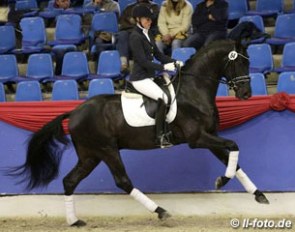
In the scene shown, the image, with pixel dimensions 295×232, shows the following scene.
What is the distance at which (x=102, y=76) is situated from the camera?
952 centimetres

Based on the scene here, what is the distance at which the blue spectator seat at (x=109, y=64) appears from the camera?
9664 mm

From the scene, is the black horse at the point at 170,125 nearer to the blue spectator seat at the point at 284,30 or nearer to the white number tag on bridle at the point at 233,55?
the white number tag on bridle at the point at 233,55

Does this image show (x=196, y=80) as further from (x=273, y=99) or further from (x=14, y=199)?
(x=14, y=199)

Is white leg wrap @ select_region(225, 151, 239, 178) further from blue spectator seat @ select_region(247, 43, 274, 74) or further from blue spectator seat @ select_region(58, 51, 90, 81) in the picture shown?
blue spectator seat @ select_region(58, 51, 90, 81)

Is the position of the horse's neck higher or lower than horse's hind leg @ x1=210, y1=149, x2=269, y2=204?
higher

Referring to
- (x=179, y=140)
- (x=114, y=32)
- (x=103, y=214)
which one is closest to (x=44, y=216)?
(x=103, y=214)

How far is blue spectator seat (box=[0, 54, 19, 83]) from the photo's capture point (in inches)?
402

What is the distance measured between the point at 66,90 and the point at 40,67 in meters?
1.51

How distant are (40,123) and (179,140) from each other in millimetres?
2055

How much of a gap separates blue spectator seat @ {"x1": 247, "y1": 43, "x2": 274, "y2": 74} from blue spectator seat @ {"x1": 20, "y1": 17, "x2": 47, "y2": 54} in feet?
13.3

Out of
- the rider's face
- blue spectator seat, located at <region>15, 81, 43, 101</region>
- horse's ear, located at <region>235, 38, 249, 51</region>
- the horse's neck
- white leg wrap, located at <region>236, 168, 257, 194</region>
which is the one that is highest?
the rider's face

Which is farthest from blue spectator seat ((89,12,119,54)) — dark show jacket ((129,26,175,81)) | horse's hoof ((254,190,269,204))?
horse's hoof ((254,190,269,204))

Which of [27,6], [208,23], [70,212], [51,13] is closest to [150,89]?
[70,212]

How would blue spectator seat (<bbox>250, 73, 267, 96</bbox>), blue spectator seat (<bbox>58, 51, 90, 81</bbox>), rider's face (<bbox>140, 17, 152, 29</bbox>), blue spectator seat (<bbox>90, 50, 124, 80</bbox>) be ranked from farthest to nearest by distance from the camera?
1. blue spectator seat (<bbox>58, 51, 90, 81</bbox>)
2. blue spectator seat (<bbox>90, 50, 124, 80</bbox>)
3. blue spectator seat (<bbox>250, 73, 267, 96</bbox>)
4. rider's face (<bbox>140, 17, 152, 29</bbox>)
